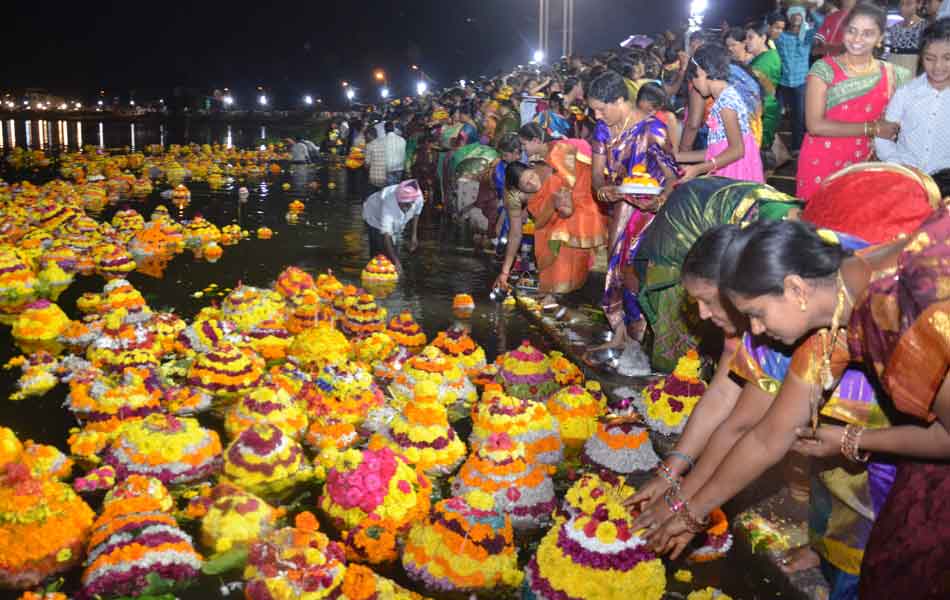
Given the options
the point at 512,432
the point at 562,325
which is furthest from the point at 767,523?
the point at 562,325

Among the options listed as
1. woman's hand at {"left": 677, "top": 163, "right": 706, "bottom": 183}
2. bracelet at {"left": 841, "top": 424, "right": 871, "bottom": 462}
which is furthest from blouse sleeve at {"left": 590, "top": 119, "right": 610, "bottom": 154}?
bracelet at {"left": 841, "top": 424, "right": 871, "bottom": 462}

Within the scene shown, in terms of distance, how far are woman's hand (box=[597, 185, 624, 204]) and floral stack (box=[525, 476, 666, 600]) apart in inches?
113

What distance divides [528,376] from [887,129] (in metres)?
2.82

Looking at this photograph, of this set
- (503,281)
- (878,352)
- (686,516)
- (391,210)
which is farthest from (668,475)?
(391,210)

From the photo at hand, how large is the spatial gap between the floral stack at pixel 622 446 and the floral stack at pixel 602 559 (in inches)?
51.9

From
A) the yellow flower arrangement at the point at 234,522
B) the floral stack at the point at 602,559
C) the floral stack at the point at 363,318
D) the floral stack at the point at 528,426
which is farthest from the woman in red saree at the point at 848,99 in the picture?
the floral stack at the point at 363,318

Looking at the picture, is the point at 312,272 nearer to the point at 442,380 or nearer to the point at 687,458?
the point at 442,380

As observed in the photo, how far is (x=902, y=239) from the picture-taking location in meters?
2.15

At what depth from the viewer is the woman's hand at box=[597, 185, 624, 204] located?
5691mm

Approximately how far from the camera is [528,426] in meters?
4.73

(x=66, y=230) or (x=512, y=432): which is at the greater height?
(x=66, y=230)

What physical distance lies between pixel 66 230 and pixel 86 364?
571cm

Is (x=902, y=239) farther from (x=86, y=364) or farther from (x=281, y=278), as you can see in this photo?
(x=281, y=278)

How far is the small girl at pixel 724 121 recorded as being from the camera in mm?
5207
